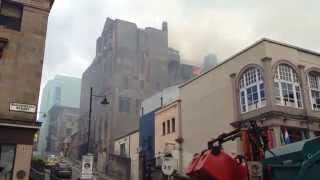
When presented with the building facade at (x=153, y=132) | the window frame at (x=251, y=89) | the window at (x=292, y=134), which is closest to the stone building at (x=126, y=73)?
the building facade at (x=153, y=132)

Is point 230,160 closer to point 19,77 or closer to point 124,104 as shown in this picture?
point 19,77

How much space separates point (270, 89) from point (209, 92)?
765 centimetres

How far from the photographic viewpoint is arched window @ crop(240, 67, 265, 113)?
26.8 metres

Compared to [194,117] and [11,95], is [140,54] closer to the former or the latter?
[194,117]

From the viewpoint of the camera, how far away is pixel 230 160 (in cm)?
1012

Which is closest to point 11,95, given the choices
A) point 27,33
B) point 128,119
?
point 27,33

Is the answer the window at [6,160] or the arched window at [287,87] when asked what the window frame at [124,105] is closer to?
the arched window at [287,87]

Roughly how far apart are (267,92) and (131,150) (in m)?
27.1

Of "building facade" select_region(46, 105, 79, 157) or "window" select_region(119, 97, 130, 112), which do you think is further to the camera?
"building facade" select_region(46, 105, 79, 157)

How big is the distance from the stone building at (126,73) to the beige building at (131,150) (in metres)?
4.07

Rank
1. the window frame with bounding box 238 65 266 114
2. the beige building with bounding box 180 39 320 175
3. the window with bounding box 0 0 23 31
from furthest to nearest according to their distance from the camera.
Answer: the window frame with bounding box 238 65 266 114 → the beige building with bounding box 180 39 320 175 → the window with bounding box 0 0 23 31

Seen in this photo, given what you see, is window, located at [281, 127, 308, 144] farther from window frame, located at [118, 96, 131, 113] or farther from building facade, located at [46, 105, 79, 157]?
building facade, located at [46, 105, 79, 157]

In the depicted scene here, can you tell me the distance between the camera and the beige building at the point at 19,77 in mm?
20219

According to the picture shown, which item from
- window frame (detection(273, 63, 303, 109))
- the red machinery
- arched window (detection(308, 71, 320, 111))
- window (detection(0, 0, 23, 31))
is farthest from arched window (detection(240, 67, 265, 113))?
window (detection(0, 0, 23, 31))
